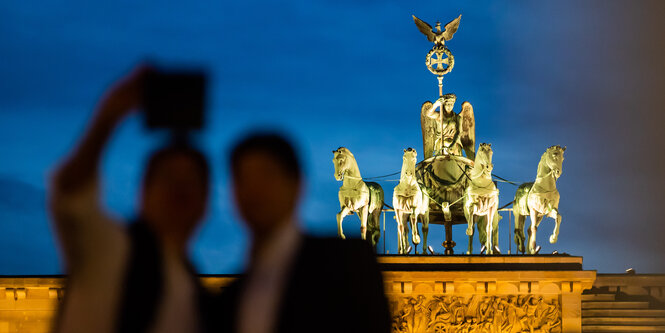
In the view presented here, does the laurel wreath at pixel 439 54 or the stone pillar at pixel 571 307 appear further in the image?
the laurel wreath at pixel 439 54

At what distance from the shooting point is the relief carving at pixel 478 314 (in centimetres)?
1591

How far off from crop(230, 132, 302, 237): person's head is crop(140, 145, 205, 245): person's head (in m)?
0.05

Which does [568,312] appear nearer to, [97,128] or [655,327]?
[655,327]

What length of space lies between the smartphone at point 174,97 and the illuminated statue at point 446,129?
1807cm

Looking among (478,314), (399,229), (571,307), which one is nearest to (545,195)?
(571,307)

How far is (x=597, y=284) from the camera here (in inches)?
683

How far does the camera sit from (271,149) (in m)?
1.28

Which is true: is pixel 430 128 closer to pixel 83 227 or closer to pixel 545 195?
pixel 545 195

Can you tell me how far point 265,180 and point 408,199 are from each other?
16261mm

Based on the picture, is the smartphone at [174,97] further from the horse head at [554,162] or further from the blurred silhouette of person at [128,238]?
the horse head at [554,162]

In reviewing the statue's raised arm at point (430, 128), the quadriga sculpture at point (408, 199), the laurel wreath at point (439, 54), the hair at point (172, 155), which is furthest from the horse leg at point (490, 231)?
the hair at point (172, 155)

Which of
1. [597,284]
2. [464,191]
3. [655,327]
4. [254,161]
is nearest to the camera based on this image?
[254,161]

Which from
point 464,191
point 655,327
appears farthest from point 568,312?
point 464,191

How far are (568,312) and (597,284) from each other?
5.58ft
